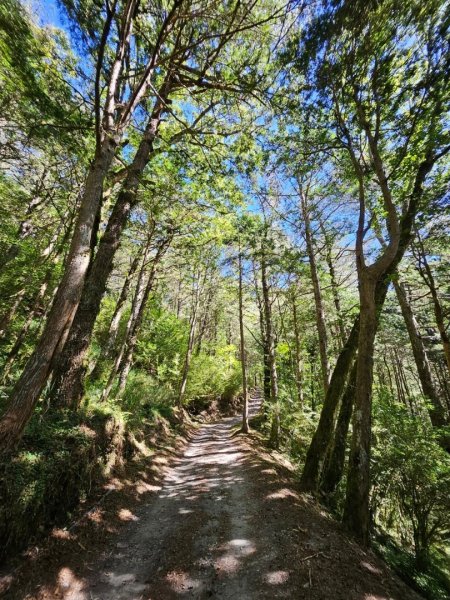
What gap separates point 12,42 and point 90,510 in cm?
825

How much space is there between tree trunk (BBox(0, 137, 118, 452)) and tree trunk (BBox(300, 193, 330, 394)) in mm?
7066

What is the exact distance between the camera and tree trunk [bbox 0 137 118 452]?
11.0ft

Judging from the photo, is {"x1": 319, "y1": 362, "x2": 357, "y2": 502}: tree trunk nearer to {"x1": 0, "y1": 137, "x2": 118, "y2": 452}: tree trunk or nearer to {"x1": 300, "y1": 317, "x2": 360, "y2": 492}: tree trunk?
{"x1": 300, "y1": 317, "x2": 360, "y2": 492}: tree trunk

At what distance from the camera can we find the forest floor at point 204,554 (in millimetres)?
2992

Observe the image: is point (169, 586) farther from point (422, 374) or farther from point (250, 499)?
point (422, 374)

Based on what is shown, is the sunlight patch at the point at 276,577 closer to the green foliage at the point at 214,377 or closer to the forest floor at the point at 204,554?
the forest floor at the point at 204,554

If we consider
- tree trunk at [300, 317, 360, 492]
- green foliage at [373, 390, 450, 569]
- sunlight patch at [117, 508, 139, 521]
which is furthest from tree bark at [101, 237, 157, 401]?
green foliage at [373, 390, 450, 569]

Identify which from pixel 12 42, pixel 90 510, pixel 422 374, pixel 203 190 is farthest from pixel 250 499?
pixel 12 42

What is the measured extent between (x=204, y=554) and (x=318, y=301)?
722cm

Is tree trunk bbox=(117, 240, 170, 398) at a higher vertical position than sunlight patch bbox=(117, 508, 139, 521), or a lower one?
higher

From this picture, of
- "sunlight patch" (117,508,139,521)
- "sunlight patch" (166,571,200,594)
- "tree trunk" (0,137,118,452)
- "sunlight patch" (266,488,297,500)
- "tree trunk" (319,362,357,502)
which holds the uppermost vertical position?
"tree trunk" (0,137,118,452)

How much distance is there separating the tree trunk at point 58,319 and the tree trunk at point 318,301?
23.2 feet

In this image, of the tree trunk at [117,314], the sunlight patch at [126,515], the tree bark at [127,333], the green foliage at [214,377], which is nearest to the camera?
the sunlight patch at [126,515]

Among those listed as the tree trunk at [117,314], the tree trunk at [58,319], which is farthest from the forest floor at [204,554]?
the tree trunk at [117,314]
